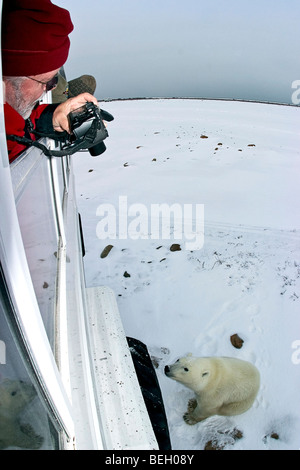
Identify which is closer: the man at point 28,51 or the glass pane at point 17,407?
the glass pane at point 17,407

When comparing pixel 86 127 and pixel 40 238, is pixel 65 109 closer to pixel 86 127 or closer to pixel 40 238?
pixel 86 127

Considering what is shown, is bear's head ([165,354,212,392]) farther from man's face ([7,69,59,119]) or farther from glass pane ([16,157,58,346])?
man's face ([7,69,59,119])

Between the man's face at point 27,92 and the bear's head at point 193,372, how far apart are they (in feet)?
6.32

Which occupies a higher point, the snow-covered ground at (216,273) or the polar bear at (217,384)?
the polar bear at (217,384)

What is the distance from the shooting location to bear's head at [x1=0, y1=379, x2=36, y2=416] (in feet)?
2.18

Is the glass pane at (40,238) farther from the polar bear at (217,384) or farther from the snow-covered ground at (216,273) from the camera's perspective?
the snow-covered ground at (216,273)

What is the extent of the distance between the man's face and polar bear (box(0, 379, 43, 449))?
93cm

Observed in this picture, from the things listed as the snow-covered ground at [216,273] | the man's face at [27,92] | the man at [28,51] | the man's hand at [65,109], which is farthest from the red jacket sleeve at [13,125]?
the snow-covered ground at [216,273]

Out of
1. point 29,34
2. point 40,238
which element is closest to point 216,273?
point 40,238

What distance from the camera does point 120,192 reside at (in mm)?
7066

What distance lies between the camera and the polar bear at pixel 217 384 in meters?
2.21

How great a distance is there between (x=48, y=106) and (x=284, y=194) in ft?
20.8

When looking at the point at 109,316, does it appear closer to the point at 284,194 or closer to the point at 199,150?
the point at 284,194

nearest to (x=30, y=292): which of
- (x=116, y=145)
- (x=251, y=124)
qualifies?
(x=116, y=145)
